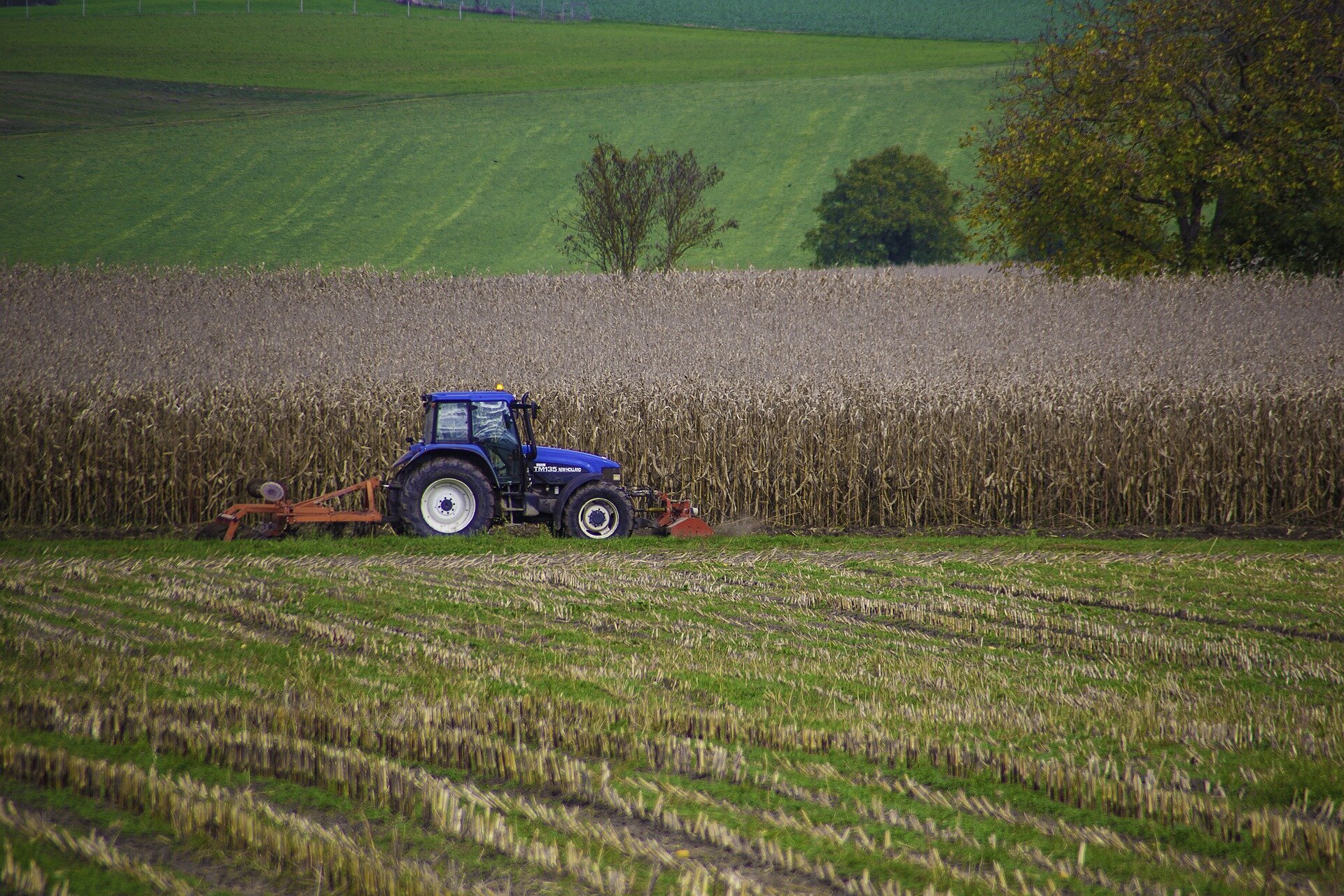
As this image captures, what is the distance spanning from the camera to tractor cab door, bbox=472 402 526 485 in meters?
12.4

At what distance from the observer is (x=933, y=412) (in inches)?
541

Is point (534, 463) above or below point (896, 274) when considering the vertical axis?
below

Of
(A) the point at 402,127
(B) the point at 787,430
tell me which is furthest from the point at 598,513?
(A) the point at 402,127

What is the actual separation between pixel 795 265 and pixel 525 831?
50543 mm

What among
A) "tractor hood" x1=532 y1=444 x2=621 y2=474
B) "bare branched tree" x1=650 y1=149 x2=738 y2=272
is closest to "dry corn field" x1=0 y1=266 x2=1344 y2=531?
"tractor hood" x1=532 y1=444 x2=621 y2=474

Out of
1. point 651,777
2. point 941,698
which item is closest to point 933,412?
point 941,698

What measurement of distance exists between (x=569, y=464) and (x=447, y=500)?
1.46 m

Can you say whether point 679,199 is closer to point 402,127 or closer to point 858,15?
point 402,127

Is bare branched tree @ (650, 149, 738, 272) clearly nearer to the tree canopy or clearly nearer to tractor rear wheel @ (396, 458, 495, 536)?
the tree canopy

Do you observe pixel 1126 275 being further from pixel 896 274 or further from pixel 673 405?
pixel 673 405

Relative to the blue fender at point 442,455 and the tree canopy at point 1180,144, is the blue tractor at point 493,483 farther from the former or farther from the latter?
the tree canopy at point 1180,144

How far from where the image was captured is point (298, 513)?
12.1 m

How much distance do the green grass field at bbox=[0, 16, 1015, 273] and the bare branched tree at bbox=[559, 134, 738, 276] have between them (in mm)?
9167

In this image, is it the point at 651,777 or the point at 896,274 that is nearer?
the point at 651,777
